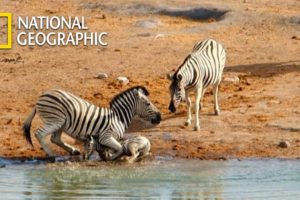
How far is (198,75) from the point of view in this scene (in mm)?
16141

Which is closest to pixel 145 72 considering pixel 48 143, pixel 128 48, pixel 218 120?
pixel 128 48

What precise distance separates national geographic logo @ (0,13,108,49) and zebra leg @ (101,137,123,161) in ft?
25.3

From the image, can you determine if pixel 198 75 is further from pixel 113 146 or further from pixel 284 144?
pixel 113 146

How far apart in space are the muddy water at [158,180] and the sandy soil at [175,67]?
0.74m

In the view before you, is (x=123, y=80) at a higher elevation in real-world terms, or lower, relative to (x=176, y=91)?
higher

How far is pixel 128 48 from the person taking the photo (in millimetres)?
21406

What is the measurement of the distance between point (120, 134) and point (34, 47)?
7.67 meters

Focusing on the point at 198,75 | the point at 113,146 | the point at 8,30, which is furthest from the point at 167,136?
the point at 8,30

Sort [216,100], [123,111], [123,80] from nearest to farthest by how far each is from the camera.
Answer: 1. [123,111]
2. [216,100]
3. [123,80]

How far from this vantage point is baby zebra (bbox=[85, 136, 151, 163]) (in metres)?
14.4

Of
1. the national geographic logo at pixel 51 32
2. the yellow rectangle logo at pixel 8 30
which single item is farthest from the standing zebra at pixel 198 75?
the yellow rectangle logo at pixel 8 30

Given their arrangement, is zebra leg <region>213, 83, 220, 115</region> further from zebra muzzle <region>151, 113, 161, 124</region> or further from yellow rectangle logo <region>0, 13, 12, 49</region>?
yellow rectangle logo <region>0, 13, 12, 49</region>

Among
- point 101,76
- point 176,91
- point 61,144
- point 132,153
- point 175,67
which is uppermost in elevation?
point 175,67

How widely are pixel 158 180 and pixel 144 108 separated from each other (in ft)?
6.79
